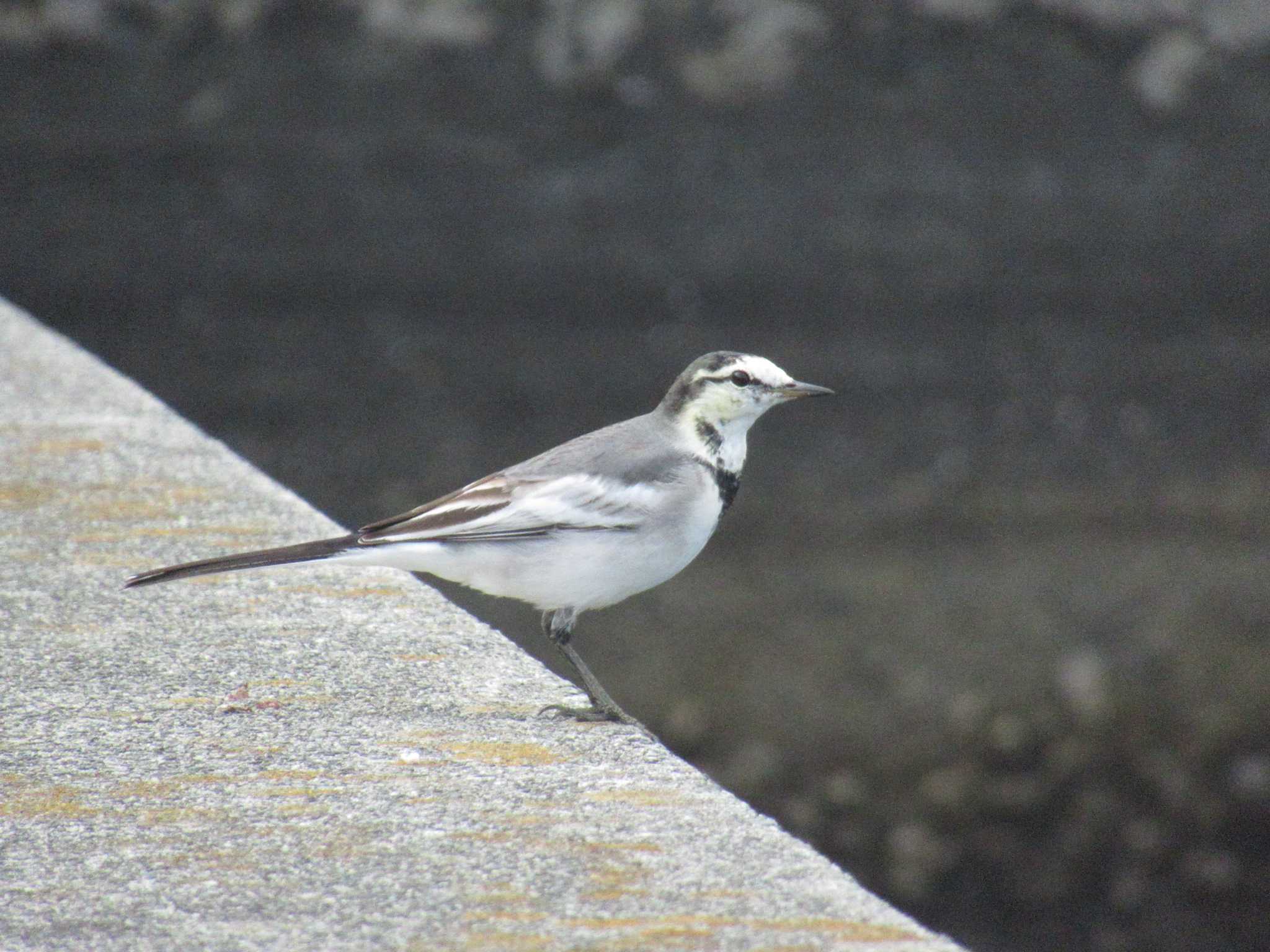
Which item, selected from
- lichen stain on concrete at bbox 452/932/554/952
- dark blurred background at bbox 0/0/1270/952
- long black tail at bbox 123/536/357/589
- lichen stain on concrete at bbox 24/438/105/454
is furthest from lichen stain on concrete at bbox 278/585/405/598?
dark blurred background at bbox 0/0/1270/952

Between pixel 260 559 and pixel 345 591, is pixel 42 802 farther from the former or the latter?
pixel 345 591

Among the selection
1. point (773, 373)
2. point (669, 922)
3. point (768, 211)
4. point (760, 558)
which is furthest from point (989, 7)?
point (669, 922)

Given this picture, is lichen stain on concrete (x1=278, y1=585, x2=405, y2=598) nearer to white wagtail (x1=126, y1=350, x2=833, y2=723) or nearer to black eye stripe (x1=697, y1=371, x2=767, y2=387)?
white wagtail (x1=126, y1=350, x2=833, y2=723)

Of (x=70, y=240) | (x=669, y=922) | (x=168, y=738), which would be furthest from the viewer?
(x=70, y=240)

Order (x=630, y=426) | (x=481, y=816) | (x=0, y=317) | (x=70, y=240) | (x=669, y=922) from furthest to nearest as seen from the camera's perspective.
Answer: (x=70, y=240), (x=0, y=317), (x=630, y=426), (x=481, y=816), (x=669, y=922)

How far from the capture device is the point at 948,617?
7.87 meters

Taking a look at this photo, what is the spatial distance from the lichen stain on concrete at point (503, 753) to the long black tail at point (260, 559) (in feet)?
1.41

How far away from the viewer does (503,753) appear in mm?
2395

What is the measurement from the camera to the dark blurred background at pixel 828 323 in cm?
757

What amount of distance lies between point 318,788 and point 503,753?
0.90ft

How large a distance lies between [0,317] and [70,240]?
2590 millimetres

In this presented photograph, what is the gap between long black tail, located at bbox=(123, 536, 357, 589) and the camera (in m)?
2.63

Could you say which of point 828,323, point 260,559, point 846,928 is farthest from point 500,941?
point 828,323

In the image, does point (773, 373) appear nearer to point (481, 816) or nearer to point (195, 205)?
point (481, 816)
